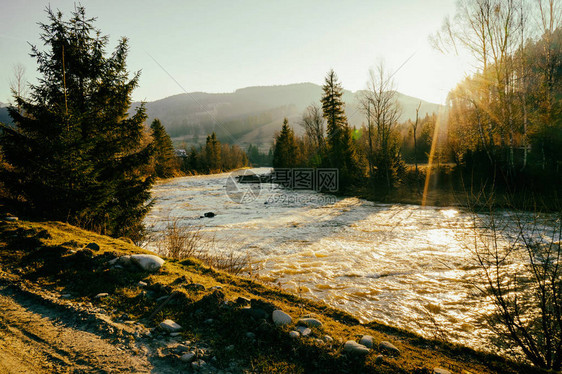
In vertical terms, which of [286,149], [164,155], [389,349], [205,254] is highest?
[286,149]

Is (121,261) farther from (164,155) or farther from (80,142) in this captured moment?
(164,155)

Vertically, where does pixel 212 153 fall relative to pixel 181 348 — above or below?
above

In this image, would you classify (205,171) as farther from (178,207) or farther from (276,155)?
(178,207)

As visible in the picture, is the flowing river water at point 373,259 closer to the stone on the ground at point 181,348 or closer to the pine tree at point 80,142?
the pine tree at point 80,142

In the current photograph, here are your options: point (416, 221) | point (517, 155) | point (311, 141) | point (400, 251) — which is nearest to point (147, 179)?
point (400, 251)

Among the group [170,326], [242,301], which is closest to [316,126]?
[242,301]

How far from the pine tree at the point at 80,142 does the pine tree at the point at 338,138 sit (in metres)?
24.3

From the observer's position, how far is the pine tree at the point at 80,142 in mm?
6719

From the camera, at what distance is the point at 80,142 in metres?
6.72

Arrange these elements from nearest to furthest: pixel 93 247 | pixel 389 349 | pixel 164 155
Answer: pixel 389 349 → pixel 93 247 → pixel 164 155

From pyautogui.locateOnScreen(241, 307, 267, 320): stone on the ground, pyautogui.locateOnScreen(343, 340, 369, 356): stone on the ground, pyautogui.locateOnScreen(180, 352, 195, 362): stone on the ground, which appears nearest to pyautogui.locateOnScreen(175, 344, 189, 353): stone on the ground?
pyautogui.locateOnScreen(180, 352, 195, 362): stone on the ground

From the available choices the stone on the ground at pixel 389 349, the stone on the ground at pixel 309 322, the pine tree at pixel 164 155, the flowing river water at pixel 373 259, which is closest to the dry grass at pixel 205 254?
the flowing river water at pixel 373 259

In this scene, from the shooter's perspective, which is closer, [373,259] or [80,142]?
[80,142]

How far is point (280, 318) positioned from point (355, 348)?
0.98 meters
